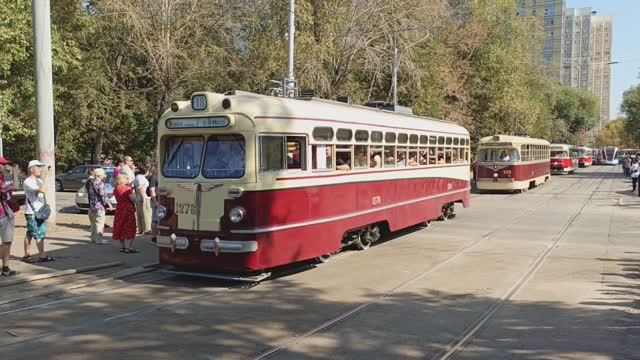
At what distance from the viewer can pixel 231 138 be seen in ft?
31.7

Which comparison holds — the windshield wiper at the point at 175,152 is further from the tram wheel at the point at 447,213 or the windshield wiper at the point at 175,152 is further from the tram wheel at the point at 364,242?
the tram wheel at the point at 447,213

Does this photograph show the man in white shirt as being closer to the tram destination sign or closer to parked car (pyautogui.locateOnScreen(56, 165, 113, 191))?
the tram destination sign

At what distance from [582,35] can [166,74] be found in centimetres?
9132

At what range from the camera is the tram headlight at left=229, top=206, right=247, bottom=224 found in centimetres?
923

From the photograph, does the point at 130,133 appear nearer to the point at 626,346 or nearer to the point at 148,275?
the point at 148,275

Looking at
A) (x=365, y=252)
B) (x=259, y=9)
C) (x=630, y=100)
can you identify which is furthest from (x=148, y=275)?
(x=630, y=100)

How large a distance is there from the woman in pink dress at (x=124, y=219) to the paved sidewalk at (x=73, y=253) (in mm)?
283

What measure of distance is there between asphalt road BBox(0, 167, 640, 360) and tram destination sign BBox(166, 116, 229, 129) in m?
2.44

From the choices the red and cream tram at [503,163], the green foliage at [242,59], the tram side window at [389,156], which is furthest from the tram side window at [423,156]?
the red and cream tram at [503,163]

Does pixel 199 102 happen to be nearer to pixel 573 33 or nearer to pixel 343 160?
pixel 343 160

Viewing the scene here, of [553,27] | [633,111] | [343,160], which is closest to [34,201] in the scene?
[343,160]

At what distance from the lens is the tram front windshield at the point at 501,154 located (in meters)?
30.9

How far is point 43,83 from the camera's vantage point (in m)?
15.1

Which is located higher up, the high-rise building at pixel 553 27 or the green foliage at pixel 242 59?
the high-rise building at pixel 553 27
